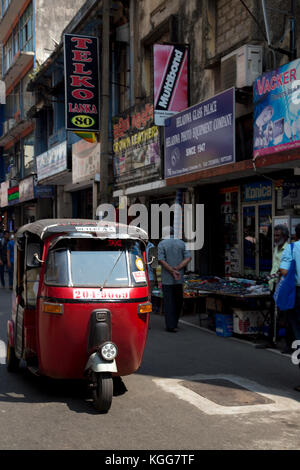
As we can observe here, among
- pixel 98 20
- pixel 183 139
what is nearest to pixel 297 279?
pixel 183 139

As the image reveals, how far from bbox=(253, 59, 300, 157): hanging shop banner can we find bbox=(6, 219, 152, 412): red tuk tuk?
4.61 metres

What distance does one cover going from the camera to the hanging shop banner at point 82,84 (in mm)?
19828

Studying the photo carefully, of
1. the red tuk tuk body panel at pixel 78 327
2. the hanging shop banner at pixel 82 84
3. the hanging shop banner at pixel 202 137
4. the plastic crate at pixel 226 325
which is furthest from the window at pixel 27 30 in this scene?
the red tuk tuk body panel at pixel 78 327

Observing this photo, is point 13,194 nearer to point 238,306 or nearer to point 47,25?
point 47,25

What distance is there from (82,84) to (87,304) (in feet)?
50.2

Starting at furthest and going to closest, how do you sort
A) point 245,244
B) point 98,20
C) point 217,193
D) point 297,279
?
1. point 98,20
2. point 217,193
3. point 245,244
4. point 297,279

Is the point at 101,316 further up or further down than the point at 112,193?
further down

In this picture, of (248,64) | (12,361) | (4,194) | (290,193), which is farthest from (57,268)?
(4,194)

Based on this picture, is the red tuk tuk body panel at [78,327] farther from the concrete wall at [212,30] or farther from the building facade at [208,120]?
the concrete wall at [212,30]

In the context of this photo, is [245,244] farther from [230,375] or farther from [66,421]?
[66,421]

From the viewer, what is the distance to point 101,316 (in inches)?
238

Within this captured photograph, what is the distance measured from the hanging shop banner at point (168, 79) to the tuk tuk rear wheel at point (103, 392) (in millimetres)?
10729

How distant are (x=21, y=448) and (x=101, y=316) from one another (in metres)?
1.70

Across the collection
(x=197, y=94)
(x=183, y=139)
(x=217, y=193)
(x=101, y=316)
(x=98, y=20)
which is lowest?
(x=101, y=316)
